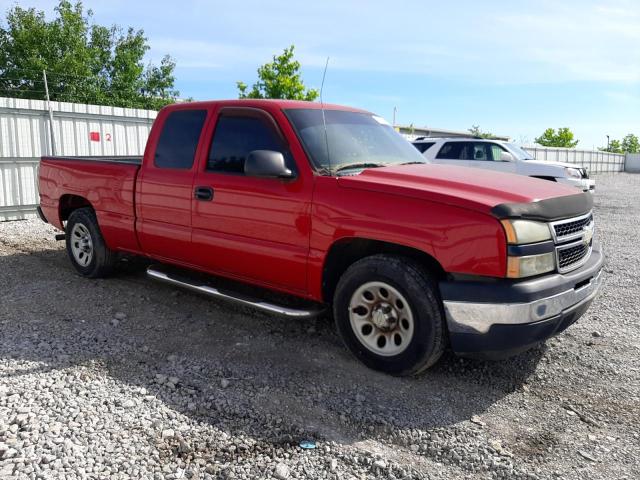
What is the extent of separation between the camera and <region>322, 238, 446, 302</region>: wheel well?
376cm

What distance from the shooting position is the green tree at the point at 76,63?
26.7m

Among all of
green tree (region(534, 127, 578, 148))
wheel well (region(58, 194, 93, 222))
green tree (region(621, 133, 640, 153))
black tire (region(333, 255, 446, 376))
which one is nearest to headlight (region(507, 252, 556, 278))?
black tire (region(333, 255, 446, 376))

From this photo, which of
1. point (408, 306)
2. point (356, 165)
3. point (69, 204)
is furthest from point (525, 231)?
point (69, 204)

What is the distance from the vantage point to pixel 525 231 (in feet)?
11.1

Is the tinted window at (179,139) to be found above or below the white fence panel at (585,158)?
above

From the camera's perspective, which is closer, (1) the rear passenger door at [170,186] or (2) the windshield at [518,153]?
(1) the rear passenger door at [170,186]

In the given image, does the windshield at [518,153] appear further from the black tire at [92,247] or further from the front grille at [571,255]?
the black tire at [92,247]

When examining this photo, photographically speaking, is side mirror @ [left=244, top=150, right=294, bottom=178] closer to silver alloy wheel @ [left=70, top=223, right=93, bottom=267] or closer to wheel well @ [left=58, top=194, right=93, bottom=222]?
silver alloy wheel @ [left=70, top=223, right=93, bottom=267]

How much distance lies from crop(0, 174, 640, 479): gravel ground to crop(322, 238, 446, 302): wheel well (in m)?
0.58

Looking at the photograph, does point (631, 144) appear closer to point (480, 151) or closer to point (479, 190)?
point (480, 151)

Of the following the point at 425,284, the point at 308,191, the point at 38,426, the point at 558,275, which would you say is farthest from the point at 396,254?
the point at 38,426

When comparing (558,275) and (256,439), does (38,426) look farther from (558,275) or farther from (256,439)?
(558,275)

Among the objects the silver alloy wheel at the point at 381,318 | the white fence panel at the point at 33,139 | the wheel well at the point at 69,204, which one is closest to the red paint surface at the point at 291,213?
the silver alloy wheel at the point at 381,318

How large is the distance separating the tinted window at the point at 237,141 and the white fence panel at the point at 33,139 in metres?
7.70
